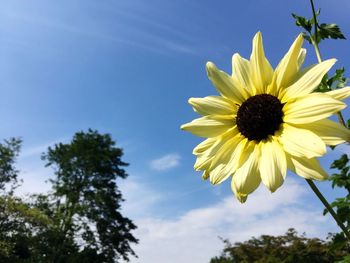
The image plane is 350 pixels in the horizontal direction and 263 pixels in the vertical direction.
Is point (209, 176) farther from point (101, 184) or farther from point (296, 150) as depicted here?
point (101, 184)

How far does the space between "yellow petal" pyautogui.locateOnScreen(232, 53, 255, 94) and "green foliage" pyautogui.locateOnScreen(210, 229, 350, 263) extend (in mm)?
28961

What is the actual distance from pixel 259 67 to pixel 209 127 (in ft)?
0.82

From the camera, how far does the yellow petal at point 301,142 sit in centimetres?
112

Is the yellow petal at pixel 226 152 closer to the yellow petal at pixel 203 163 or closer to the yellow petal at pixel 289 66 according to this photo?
the yellow petal at pixel 203 163

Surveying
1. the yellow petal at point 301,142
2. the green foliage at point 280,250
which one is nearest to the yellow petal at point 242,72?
the yellow petal at point 301,142

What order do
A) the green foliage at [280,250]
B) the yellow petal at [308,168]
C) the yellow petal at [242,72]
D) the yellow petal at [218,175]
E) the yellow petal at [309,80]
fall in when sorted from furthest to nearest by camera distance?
the green foliage at [280,250] < the yellow petal at [242,72] < the yellow petal at [218,175] < the yellow petal at [309,80] < the yellow petal at [308,168]

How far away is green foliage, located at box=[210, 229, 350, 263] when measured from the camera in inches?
1227

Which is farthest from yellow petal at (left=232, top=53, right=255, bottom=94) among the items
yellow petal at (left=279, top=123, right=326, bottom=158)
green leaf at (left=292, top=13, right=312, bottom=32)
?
green leaf at (left=292, top=13, right=312, bottom=32)

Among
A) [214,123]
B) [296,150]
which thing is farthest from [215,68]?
[296,150]

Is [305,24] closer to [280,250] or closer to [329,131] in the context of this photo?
[329,131]

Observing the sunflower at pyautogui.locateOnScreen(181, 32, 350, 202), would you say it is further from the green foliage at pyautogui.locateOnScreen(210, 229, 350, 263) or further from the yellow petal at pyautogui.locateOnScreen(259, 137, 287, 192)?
the green foliage at pyautogui.locateOnScreen(210, 229, 350, 263)

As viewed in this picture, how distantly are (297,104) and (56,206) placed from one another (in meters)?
45.5

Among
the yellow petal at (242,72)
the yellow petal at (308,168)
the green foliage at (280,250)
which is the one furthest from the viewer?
the green foliage at (280,250)

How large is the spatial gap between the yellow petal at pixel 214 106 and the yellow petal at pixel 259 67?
12cm
